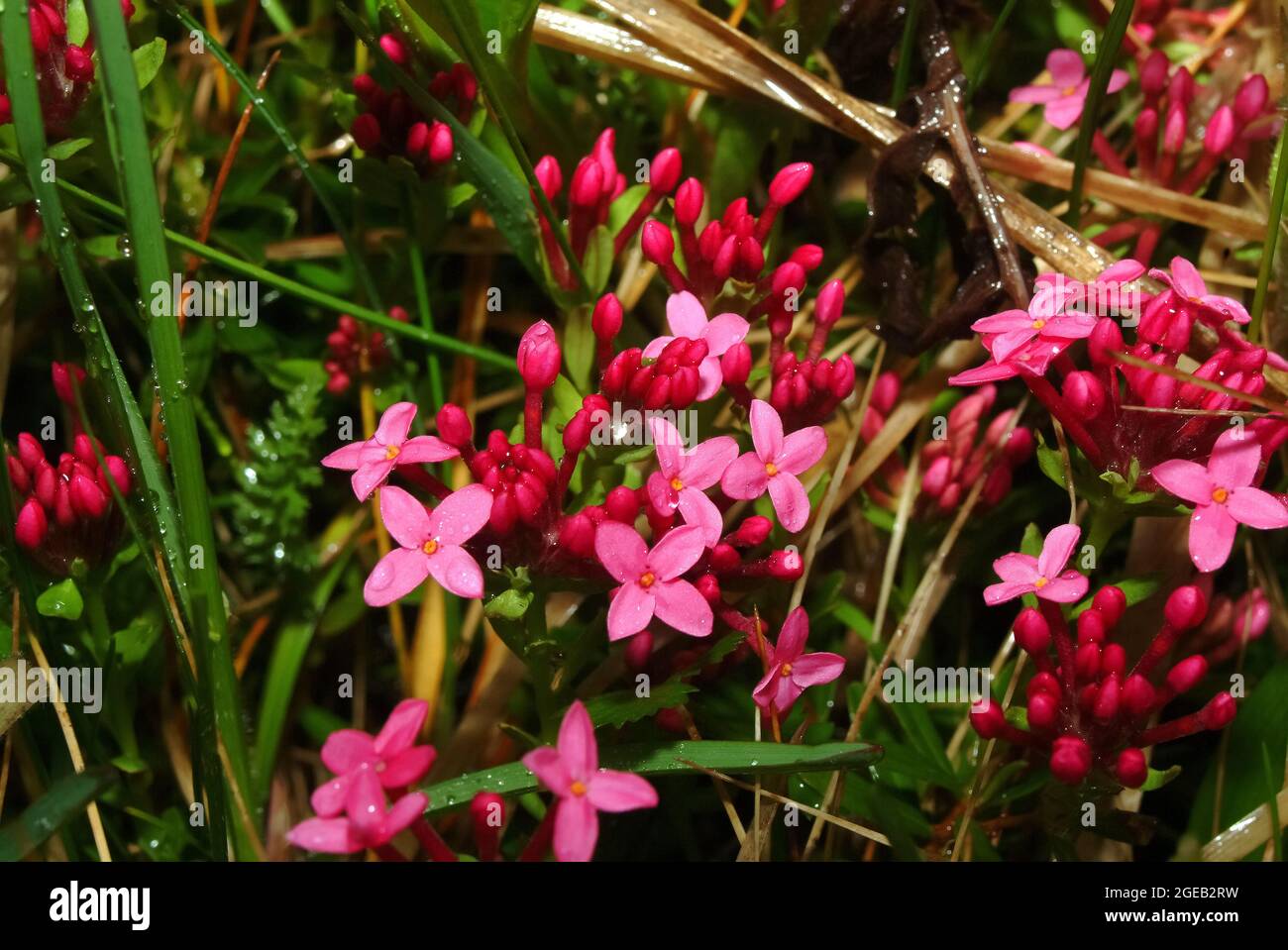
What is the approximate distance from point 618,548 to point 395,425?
19.9 inches

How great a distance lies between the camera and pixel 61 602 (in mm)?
2109

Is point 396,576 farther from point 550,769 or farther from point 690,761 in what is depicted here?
point 690,761

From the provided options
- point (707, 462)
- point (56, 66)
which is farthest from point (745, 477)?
point (56, 66)

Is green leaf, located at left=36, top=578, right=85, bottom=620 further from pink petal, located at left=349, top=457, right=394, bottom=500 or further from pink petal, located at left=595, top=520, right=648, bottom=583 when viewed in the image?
pink petal, located at left=595, top=520, right=648, bottom=583

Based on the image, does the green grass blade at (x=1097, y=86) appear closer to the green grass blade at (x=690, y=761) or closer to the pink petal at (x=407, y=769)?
the green grass blade at (x=690, y=761)

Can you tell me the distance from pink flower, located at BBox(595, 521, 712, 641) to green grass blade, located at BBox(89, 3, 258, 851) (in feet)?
2.36

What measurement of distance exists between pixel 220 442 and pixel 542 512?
113 cm

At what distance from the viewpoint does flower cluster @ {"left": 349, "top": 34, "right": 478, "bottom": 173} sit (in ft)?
7.66

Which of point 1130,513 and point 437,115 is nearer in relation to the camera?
point 1130,513

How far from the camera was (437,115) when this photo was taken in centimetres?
222

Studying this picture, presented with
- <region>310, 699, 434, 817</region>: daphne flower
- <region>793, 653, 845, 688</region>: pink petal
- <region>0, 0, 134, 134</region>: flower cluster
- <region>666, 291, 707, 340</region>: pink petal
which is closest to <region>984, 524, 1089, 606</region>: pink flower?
<region>793, 653, 845, 688</region>: pink petal

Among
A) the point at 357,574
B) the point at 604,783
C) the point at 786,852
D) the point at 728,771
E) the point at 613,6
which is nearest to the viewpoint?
the point at 604,783
